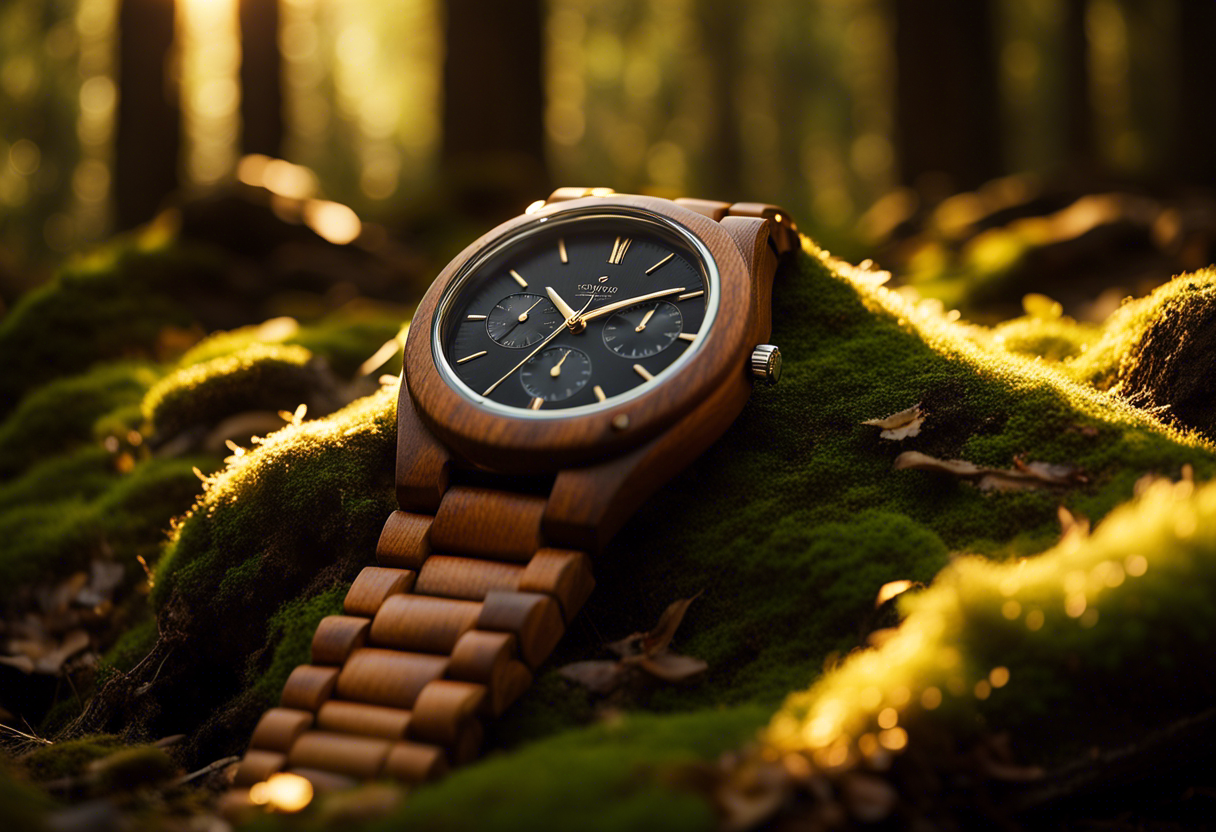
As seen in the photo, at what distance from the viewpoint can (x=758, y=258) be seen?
3.15 m

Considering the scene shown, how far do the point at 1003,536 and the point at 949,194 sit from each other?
9.90 metres

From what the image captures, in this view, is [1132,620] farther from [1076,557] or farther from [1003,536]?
[1003,536]

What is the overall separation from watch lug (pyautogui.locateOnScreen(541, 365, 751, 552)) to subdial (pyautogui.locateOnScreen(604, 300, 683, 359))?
28 cm

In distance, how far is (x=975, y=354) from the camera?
3.37 m

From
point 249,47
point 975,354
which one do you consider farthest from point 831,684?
point 249,47

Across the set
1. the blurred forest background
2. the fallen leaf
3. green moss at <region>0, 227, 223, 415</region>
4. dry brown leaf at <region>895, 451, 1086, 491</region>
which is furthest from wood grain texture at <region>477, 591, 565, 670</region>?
the blurred forest background

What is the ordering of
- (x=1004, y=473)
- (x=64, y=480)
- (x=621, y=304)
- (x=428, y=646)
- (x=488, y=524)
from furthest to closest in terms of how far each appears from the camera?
1. (x=64, y=480)
2. (x=621, y=304)
3. (x=1004, y=473)
4. (x=488, y=524)
5. (x=428, y=646)

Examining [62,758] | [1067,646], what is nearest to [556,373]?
[1067,646]

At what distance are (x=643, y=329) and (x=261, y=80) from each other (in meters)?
10.9

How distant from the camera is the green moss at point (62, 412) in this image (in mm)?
4969

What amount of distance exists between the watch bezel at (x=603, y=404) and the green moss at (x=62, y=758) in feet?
4.31

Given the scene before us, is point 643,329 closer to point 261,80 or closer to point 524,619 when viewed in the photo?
point 524,619

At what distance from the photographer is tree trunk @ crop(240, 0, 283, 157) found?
11.8m

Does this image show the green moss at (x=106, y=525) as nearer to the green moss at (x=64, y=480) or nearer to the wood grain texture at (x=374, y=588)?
the green moss at (x=64, y=480)
